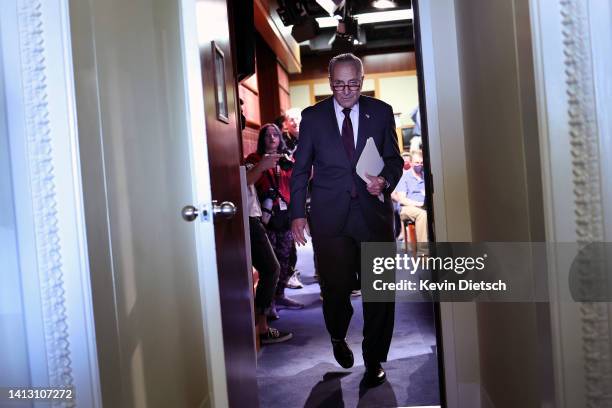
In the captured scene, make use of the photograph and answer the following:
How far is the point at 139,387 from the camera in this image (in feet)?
5.38

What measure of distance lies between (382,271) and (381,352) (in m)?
1.00

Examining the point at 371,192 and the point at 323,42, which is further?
the point at 323,42

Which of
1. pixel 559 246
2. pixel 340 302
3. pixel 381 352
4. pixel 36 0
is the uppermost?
pixel 36 0

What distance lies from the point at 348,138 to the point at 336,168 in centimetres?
16

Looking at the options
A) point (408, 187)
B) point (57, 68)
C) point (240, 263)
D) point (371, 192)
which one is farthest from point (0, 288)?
point (408, 187)

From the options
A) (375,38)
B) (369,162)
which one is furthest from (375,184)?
(375,38)

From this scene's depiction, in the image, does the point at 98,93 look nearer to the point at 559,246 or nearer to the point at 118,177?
the point at 118,177

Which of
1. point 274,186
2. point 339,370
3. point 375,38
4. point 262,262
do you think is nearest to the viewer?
point 339,370

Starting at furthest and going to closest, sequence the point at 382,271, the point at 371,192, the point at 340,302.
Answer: the point at 340,302
the point at 371,192
the point at 382,271

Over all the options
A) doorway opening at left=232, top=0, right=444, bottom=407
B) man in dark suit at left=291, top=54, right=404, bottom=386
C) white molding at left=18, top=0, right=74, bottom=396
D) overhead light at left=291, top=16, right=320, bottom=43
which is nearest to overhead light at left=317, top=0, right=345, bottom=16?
doorway opening at left=232, top=0, right=444, bottom=407

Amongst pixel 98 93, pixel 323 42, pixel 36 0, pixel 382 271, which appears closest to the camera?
pixel 36 0

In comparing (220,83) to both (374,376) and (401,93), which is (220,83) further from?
(401,93)

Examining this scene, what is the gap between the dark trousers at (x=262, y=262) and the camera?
3576 mm

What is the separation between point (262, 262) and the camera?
3615 millimetres
